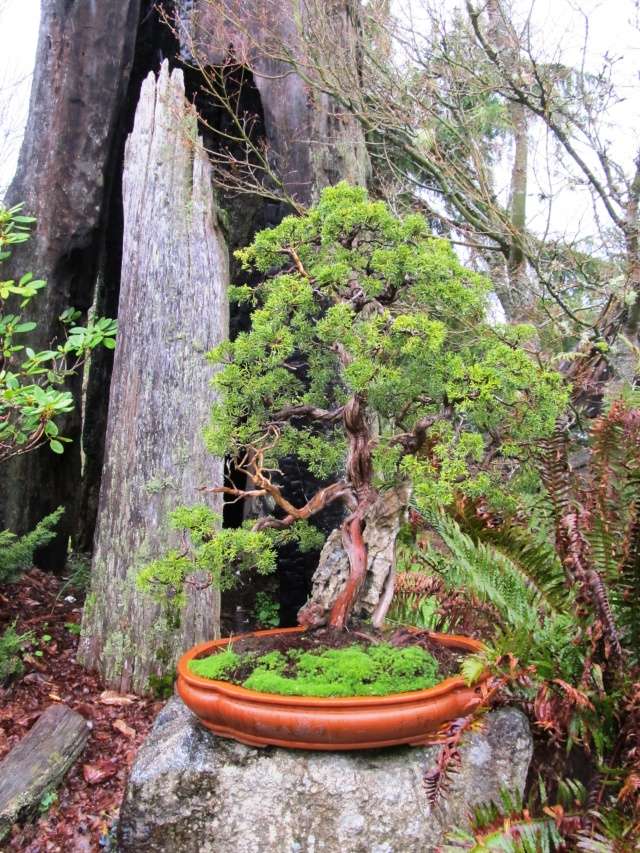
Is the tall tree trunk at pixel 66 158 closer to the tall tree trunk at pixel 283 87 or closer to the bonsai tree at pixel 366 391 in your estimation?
the tall tree trunk at pixel 283 87

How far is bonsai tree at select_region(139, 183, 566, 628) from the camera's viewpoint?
2.56 meters

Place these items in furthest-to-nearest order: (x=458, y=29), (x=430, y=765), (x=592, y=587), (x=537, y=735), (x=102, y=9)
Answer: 1. (x=458, y=29)
2. (x=102, y=9)
3. (x=537, y=735)
4. (x=592, y=587)
5. (x=430, y=765)

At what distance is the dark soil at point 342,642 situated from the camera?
2598 millimetres

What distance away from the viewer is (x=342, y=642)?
261 cm

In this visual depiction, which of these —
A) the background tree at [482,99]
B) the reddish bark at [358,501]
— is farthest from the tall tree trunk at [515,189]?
the reddish bark at [358,501]

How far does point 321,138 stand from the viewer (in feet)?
17.7

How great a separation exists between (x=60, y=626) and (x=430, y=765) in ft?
9.03

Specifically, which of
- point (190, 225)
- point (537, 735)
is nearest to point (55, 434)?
point (190, 225)

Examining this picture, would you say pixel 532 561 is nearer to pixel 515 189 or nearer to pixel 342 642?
pixel 342 642

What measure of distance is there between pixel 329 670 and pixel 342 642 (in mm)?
273

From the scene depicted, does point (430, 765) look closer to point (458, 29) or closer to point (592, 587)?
point (592, 587)

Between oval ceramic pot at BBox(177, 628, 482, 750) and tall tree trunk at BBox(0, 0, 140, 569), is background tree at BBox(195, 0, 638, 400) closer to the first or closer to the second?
tall tree trunk at BBox(0, 0, 140, 569)

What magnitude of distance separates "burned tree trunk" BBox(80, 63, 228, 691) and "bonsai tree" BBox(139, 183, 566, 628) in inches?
43.9

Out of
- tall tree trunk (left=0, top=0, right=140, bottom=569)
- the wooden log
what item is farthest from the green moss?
tall tree trunk (left=0, top=0, right=140, bottom=569)
